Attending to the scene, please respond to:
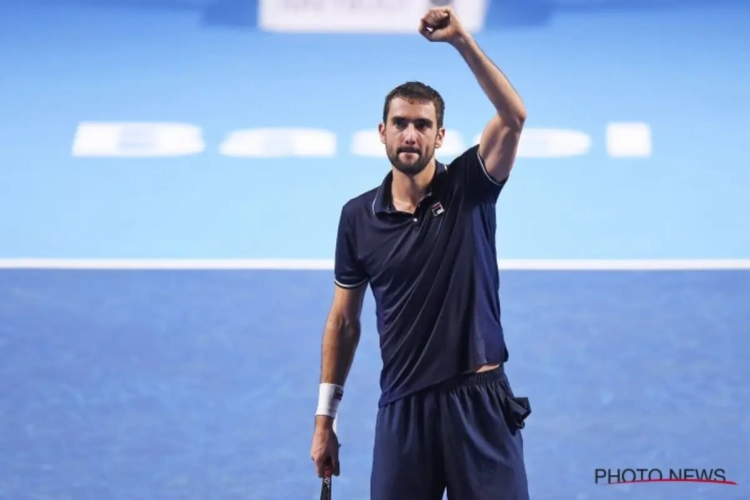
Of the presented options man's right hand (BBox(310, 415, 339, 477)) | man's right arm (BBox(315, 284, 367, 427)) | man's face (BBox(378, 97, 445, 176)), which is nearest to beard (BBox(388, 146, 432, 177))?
man's face (BBox(378, 97, 445, 176))

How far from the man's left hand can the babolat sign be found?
1.54 metres

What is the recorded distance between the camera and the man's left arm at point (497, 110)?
7.11 ft

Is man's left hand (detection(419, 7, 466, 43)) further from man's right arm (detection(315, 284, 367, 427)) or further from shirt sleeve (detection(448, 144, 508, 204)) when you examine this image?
man's right arm (detection(315, 284, 367, 427))

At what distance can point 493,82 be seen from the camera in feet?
7.25

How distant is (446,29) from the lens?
6.93ft

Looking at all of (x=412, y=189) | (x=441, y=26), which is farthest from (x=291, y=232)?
(x=441, y=26)

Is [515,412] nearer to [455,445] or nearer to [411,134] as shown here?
[455,445]

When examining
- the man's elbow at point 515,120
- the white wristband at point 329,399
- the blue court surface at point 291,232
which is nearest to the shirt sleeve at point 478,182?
the man's elbow at point 515,120

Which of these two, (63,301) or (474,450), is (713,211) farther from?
(63,301)

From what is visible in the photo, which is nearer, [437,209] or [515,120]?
[515,120]

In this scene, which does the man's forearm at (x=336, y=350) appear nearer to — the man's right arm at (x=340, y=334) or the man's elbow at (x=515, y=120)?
the man's right arm at (x=340, y=334)

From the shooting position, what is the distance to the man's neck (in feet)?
8.02

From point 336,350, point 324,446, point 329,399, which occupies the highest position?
point 336,350

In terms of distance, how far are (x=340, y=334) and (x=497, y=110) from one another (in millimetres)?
667
